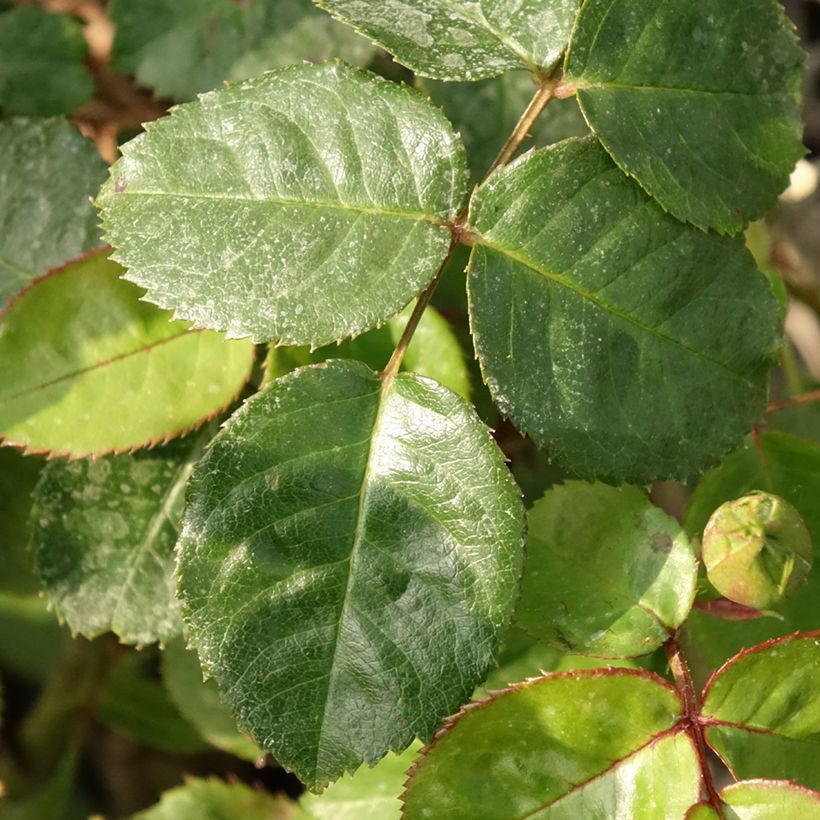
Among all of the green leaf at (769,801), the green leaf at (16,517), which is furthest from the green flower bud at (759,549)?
the green leaf at (16,517)

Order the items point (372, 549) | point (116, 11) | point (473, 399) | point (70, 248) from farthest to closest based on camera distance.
A: point (116, 11)
point (70, 248)
point (473, 399)
point (372, 549)

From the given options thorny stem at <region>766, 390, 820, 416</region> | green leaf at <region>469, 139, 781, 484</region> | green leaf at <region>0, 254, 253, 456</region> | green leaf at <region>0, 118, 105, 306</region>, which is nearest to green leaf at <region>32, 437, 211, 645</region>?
green leaf at <region>0, 254, 253, 456</region>

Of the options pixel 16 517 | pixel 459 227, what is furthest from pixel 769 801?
pixel 16 517

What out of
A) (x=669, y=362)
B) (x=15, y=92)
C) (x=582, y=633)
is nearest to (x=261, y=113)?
(x=669, y=362)

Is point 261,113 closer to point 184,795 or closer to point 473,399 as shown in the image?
point 473,399

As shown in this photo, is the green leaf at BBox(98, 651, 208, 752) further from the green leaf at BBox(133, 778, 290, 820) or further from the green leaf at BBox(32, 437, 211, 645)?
the green leaf at BBox(32, 437, 211, 645)

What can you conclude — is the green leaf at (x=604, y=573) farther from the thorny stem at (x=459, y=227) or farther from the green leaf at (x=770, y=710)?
the thorny stem at (x=459, y=227)
